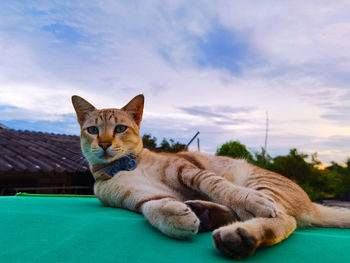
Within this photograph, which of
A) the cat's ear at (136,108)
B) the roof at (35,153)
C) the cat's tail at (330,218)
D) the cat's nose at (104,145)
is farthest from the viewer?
the roof at (35,153)

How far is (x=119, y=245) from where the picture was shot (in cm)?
113

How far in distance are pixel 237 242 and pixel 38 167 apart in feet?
19.7

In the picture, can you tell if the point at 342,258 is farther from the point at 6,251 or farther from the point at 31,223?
the point at 31,223

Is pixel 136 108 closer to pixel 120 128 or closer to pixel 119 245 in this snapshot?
pixel 120 128

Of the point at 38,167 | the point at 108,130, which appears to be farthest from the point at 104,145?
the point at 38,167

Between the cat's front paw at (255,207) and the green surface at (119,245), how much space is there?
5.7 inches

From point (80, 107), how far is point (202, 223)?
1.57 m

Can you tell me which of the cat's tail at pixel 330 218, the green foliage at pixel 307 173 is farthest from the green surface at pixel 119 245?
the green foliage at pixel 307 173

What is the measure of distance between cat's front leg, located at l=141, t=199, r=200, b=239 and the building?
4097 mm

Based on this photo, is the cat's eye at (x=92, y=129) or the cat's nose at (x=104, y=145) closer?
the cat's nose at (x=104, y=145)

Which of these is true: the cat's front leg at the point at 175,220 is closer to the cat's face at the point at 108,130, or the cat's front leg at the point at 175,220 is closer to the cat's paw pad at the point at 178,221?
the cat's paw pad at the point at 178,221

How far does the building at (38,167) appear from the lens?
19.9 ft

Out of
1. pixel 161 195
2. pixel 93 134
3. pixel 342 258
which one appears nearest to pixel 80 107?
pixel 93 134

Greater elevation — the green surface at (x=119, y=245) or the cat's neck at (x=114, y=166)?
the cat's neck at (x=114, y=166)
